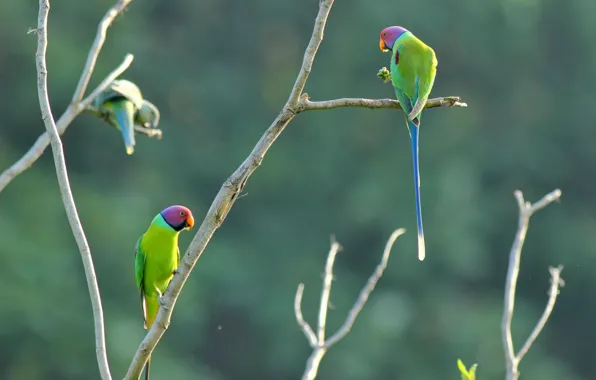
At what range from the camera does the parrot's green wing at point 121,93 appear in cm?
453

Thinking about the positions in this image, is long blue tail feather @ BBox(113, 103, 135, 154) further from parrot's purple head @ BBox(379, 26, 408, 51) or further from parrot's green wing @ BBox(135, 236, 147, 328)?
parrot's purple head @ BBox(379, 26, 408, 51)

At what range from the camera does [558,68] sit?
52.9 ft

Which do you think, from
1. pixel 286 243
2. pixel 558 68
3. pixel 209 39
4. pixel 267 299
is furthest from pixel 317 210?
pixel 558 68

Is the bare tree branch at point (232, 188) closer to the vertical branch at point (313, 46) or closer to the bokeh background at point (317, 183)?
the vertical branch at point (313, 46)

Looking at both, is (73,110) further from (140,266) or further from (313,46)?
(313,46)

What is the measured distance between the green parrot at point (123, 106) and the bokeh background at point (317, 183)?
7.29 metres

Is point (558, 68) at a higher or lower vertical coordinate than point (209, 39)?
lower

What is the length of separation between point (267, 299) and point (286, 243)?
1201mm

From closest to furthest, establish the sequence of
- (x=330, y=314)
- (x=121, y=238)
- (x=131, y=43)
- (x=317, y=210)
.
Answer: (x=121, y=238), (x=330, y=314), (x=131, y=43), (x=317, y=210)

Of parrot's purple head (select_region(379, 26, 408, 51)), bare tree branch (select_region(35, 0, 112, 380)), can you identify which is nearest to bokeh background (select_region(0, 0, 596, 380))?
parrot's purple head (select_region(379, 26, 408, 51))

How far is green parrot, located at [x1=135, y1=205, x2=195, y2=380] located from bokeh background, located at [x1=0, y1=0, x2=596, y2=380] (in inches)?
327

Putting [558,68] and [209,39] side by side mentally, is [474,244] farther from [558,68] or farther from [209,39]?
[209,39]

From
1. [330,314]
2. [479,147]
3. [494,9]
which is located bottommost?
[330,314]

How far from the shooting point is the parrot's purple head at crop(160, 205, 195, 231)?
3576mm
